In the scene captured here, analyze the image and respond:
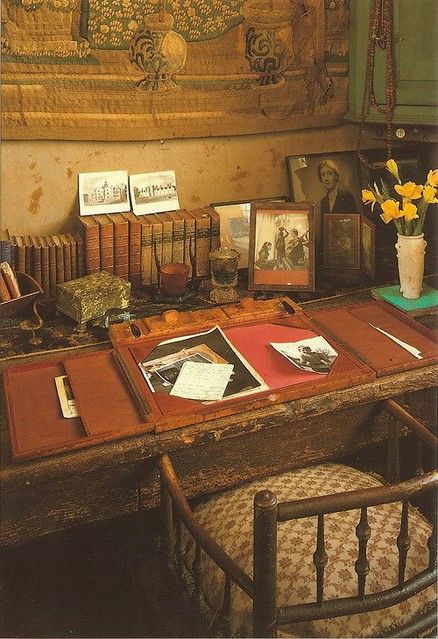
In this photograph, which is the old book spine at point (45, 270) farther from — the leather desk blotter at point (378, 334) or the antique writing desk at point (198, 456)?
the leather desk blotter at point (378, 334)

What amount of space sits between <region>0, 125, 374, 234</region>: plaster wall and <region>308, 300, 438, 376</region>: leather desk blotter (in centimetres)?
74

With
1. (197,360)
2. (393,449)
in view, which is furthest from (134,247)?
(393,449)

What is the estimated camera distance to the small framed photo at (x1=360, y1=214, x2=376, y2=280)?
284 cm

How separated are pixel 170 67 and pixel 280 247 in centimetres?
76

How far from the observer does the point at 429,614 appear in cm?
173

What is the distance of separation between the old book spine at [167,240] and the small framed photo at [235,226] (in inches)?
8.9

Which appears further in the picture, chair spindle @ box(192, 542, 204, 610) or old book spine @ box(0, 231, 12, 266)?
old book spine @ box(0, 231, 12, 266)

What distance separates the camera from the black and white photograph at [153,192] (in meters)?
2.79

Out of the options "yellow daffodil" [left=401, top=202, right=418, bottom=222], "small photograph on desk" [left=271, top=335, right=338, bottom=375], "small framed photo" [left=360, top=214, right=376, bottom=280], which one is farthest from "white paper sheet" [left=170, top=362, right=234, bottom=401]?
"small framed photo" [left=360, top=214, right=376, bottom=280]

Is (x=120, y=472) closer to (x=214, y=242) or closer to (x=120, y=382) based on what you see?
(x=120, y=382)

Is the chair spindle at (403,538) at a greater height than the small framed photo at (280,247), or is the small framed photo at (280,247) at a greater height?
the small framed photo at (280,247)

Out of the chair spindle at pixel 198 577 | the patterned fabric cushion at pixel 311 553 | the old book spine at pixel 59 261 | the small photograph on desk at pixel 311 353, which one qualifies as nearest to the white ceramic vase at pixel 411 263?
the small photograph on desk at pixel 311 353

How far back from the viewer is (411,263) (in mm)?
2576

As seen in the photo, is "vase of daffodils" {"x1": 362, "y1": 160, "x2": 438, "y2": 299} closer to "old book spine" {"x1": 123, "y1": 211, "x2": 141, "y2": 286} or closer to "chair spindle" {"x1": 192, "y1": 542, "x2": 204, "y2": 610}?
"old book spine" {"x1": 123, "y1": 211, "x2": 141, "y2": 286}
